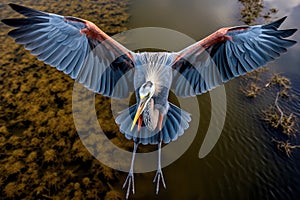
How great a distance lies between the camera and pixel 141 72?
348 cm

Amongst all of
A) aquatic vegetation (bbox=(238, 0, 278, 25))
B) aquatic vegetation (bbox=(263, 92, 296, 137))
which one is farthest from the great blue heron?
aquatic vegetation (bbox=(238, 0, 278, 25))

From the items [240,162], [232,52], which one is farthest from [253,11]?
[240,162]

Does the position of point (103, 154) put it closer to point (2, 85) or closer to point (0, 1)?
point (2, 85)

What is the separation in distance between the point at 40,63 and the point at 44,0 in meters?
3.35

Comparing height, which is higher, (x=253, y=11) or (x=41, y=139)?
(x=253, y=11)


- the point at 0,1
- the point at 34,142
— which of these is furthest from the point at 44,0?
the point at 34,142

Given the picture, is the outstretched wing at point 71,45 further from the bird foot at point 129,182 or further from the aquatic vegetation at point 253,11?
the aquatic vegetation at point 253,11

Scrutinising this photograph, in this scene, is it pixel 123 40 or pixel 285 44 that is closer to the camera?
pixel 285 44

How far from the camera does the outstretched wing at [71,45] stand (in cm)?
313

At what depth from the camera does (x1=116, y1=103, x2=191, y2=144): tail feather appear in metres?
3.47

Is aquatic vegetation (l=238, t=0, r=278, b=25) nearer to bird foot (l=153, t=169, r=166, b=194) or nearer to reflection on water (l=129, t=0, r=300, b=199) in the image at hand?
reflection on water (l=129, t=0, r=300, b=199)

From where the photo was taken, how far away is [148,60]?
3.56 meters

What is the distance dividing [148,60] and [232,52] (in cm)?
118

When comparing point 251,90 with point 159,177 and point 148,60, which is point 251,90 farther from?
point 159,177
